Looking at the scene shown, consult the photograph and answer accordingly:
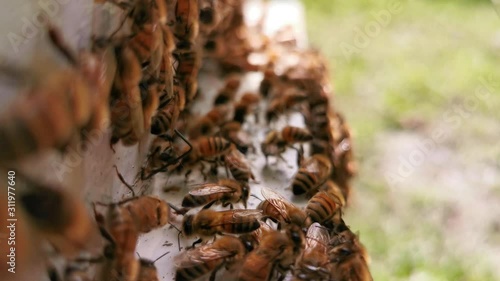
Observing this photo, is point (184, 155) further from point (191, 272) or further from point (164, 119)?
point (191, 272)

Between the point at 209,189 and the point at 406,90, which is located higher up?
the point at 209,189

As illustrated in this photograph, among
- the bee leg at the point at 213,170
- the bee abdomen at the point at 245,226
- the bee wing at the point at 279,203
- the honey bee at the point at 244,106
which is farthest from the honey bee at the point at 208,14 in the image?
the bee abdomen at the point at 245,226

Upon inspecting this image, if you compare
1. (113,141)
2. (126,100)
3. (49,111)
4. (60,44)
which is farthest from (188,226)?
(49,111)

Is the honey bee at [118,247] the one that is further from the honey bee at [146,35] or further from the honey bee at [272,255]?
the honey bee at [146,35]

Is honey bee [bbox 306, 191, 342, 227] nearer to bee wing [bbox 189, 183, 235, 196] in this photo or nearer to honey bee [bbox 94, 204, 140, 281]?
bee wing [bbox 189, 183, 235, 196]

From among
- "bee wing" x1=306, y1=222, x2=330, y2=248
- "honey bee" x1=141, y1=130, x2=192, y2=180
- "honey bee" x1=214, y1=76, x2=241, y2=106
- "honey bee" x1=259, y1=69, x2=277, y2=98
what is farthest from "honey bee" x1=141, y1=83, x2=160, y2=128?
"honey bee" x1=259, y1=69, x2=277, y2=98
